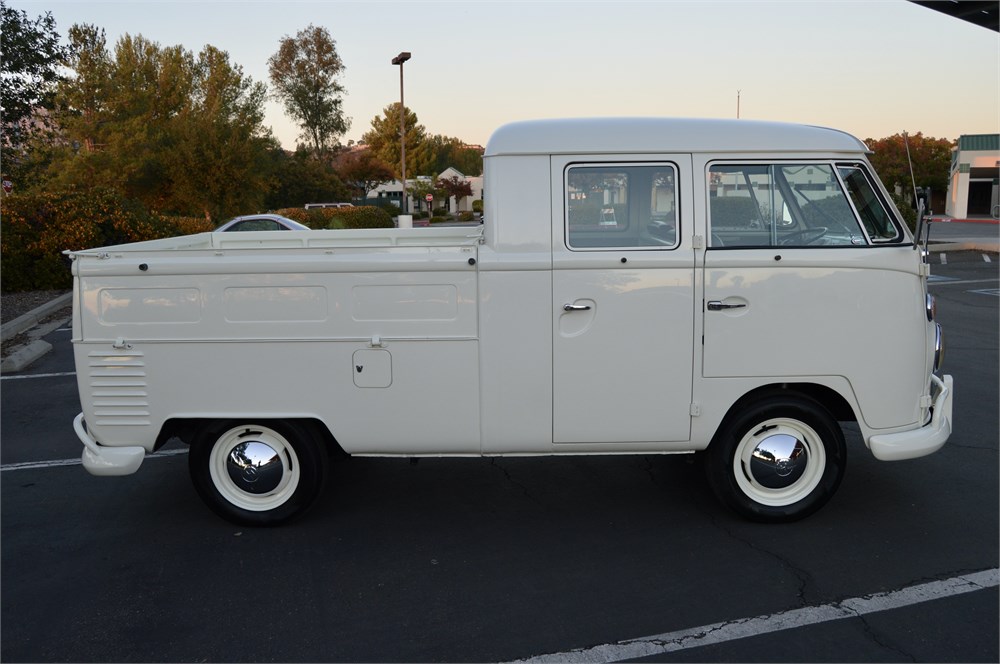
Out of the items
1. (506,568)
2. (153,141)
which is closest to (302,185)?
(153,141)

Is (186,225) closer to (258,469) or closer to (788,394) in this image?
(258,469)

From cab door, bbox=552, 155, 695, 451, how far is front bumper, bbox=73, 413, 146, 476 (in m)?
2.49

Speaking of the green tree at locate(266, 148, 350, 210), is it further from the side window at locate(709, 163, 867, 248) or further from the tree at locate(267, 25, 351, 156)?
the side window at locate(709, 163, 867, 248)

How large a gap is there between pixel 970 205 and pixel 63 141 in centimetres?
5162

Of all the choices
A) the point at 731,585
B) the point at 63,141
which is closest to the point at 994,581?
the point at 731,585

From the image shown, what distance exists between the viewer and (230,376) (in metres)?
4.66

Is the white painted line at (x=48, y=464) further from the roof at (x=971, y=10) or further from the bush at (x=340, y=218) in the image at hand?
the bush at (x=340, y=218)

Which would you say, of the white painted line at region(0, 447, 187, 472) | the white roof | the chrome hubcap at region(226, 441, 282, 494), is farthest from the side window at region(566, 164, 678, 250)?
the white painted line at region(0, 447, 187, 472)

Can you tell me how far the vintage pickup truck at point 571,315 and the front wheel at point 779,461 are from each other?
1.3 inches

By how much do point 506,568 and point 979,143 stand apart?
172 ft

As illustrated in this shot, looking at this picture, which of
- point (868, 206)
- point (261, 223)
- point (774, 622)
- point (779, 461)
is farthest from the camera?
point (261, 223)

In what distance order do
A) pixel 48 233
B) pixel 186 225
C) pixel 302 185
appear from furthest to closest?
pixel 302 185, pixel 186 225, pixel 48 233

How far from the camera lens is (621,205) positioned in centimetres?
466

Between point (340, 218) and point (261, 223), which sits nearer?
point (261, 223)
